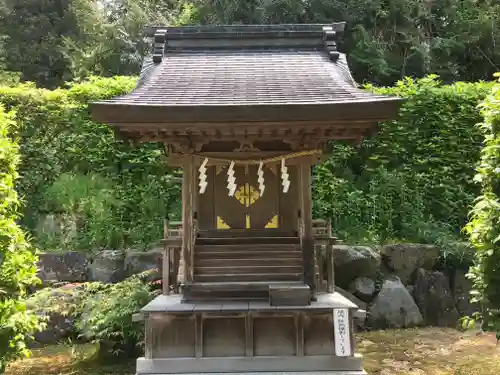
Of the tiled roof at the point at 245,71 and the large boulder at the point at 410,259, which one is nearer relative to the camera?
the tiled roof at the point at 245,71

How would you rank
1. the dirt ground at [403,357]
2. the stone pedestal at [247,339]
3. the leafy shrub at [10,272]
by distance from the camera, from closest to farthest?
the leafy shrub at [10,272] < the stone pedestal at [247,339] < the dirt ground at [403,357]

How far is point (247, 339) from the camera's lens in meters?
6.74

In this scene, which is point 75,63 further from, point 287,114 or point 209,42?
point 287,114

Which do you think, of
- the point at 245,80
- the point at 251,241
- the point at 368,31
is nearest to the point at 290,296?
the point at 251,241

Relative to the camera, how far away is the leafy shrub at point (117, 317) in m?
8.71

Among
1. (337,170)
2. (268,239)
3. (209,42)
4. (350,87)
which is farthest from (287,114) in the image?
(337,170)

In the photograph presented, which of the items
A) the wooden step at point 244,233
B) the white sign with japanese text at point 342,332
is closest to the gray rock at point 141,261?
the wooden step at point 244,233

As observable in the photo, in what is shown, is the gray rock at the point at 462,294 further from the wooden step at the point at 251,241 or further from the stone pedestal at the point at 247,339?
the wooden step at the point at 251,241

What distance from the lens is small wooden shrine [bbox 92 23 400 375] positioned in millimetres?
6305

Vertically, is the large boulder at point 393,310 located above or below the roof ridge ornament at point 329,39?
below

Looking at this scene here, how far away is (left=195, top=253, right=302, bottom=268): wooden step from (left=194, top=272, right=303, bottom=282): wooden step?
0.51 feet

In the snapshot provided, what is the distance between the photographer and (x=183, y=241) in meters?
7.34

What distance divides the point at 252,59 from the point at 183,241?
360 centimetres

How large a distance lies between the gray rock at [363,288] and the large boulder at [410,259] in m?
0.74
